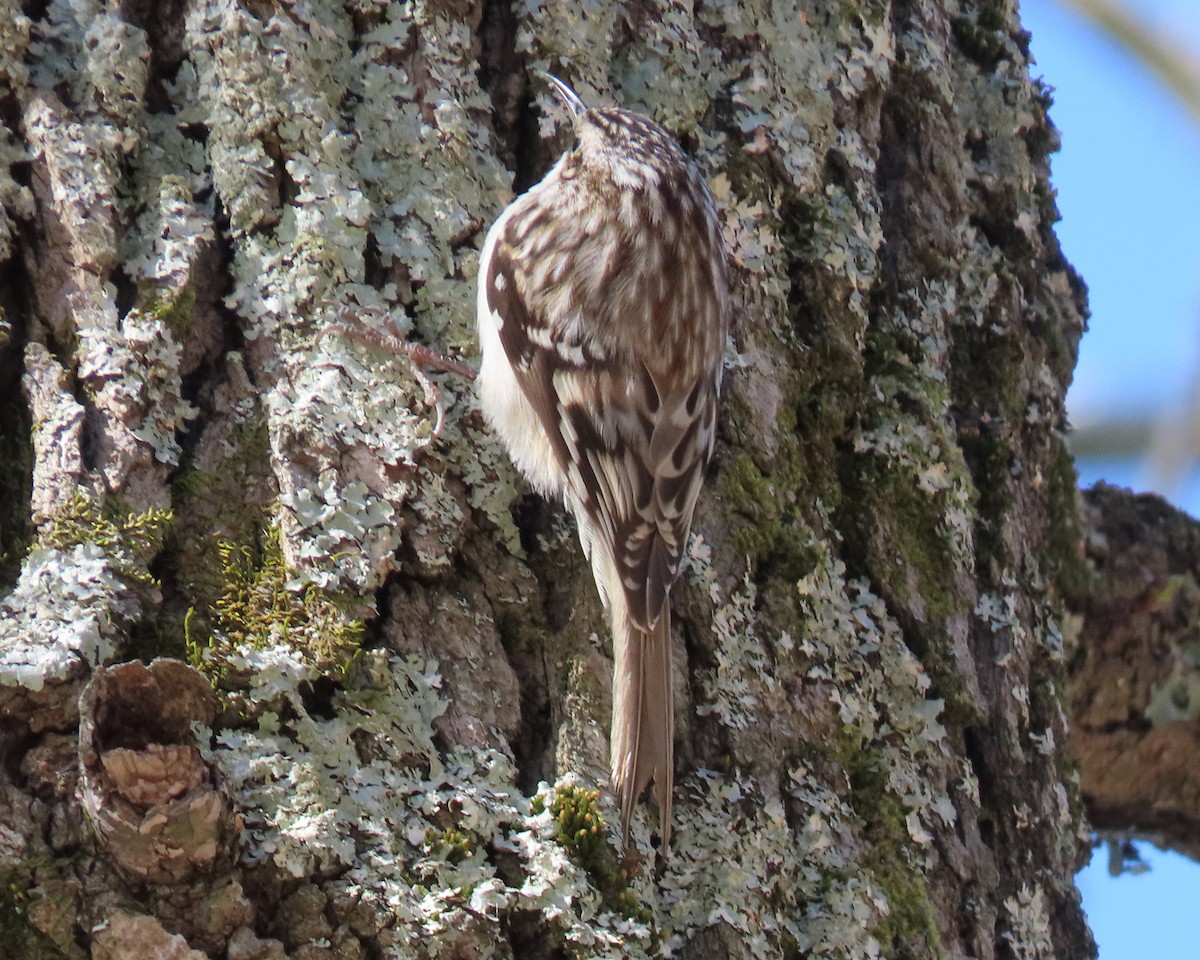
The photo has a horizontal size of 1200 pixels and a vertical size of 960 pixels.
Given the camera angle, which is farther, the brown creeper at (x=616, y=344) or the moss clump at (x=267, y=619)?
the brown creeper at (x=616, y=344)

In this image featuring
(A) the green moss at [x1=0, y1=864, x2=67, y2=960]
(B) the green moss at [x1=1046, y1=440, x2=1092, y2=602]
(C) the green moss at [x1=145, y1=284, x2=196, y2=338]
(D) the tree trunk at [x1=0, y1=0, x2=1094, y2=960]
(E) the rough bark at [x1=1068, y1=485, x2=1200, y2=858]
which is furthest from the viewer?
(E) the rough bark at [x1=1068, y1=485, x2=1200, y2=858]

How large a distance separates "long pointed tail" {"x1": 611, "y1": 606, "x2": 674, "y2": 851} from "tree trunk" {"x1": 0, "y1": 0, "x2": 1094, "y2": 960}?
0.10 feet

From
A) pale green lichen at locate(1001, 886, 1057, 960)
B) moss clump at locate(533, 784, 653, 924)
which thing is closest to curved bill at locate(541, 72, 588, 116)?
moss clump at locate(533, 784, 653, 924)

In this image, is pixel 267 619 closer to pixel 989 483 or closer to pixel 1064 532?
pixel 989 483

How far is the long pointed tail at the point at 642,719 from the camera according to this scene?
58.2 inches

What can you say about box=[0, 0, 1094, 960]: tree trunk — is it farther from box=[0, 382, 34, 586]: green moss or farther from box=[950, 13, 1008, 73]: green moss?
box=[950, 13, 1008, 73]: green moss

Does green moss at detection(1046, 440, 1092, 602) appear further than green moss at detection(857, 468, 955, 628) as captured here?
Yes

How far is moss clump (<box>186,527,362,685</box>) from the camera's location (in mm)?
1461

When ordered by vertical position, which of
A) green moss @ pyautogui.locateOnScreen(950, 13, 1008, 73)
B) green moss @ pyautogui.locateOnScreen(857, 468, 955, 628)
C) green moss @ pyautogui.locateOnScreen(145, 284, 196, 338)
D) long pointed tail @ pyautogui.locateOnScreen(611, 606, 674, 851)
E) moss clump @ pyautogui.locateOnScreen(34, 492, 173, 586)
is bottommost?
long pointed tail @ pyautogui.locateOnScreen(611, 606, 674, 851)

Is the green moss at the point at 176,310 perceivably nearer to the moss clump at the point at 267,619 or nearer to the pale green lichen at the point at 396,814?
the moss clump at the point at 267,619

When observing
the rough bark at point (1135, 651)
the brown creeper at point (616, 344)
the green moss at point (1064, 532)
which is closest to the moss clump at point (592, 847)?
the brown creeper at point (616, 344)

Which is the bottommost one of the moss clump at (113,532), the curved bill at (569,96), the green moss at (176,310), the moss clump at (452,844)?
the moss clump at (452,844)

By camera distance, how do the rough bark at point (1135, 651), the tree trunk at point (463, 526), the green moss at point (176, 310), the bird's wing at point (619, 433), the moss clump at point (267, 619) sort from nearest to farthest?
1. the tree trunk at point (463, 526)
2. the moss clump at point (267, 619)
3. the green moss at point (176, 310)
4. the bird's wing at point (619, 433)
5. the rough bark at point (1135, 651)

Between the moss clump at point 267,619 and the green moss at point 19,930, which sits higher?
the moss clump at point 267,619
